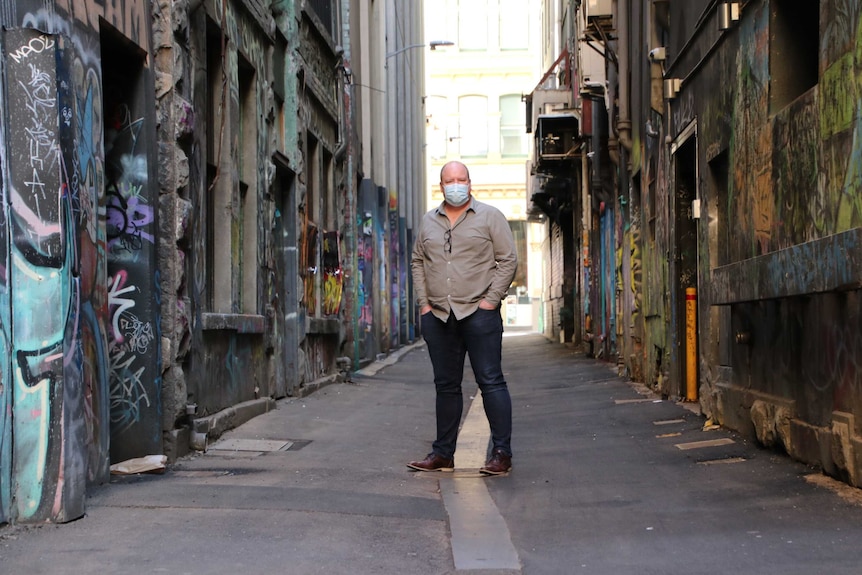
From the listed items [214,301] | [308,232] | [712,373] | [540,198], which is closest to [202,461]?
[214,301]

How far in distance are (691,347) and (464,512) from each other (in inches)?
259

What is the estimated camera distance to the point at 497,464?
7.21 metres

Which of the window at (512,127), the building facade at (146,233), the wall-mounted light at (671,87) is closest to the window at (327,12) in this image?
the building facade at (146,233)

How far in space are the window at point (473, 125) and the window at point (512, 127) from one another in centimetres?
77

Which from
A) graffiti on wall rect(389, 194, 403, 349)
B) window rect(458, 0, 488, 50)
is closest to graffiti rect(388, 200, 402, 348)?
graffiti on wall rect(389, 194, 403, 349)

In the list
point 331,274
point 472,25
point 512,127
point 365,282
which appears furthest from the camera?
point 472,25

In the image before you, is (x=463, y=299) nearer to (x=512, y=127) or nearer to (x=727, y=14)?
(x=727, y=14)

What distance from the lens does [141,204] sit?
24.1 ft

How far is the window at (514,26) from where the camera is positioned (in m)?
55.8

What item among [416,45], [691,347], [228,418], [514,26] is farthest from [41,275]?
[514,26]

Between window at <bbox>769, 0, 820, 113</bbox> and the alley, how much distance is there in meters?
2.35

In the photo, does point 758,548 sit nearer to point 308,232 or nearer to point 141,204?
point 141,204

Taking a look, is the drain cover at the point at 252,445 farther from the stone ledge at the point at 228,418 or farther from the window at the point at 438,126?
the window at the point at 438,126

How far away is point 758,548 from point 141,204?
4.26 m
